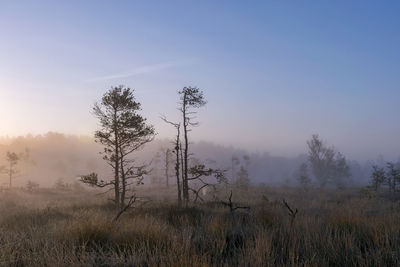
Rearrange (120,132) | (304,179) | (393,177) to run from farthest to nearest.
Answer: (304,179), (393,177), (120,132)

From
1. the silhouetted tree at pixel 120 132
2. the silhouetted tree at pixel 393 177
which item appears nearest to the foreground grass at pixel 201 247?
the silhouetted tree at pixel 120 132

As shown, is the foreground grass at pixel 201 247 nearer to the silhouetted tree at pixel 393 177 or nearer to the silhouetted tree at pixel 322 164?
the silhouetted tree at pixel 393 177

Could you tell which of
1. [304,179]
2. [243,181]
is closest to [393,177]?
[243,181]

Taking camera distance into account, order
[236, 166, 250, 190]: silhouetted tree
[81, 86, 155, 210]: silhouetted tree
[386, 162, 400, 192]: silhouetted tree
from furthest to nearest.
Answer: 1. [236, 166, 250, 190]: silhouetted tree
2. [386, 162, 400, 192]: silhouetted tree
3. [81, 86, 155, 210]: silhouetted tree

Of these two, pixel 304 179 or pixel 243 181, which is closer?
pixel 243 181

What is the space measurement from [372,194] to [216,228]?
2433cm

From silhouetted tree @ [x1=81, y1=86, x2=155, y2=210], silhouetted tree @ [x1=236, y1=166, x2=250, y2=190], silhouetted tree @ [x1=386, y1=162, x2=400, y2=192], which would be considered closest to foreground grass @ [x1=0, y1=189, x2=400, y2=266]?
silhouetted tree @ [x1=81, y1=86, x2=155, y2=210]

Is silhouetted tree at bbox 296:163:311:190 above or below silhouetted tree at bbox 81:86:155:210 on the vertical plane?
below

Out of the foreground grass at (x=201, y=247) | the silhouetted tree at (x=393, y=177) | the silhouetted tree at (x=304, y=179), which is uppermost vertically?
the foreground grass at (x=201, y=247)

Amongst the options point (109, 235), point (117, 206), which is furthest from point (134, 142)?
point (109, 235)

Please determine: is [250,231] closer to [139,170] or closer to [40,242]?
[40,242]

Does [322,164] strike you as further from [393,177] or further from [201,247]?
[201,247]

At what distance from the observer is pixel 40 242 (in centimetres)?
501

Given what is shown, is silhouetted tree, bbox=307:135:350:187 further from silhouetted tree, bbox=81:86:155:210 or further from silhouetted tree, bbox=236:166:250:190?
silhouetted tree, bbox=81:86:155:210
